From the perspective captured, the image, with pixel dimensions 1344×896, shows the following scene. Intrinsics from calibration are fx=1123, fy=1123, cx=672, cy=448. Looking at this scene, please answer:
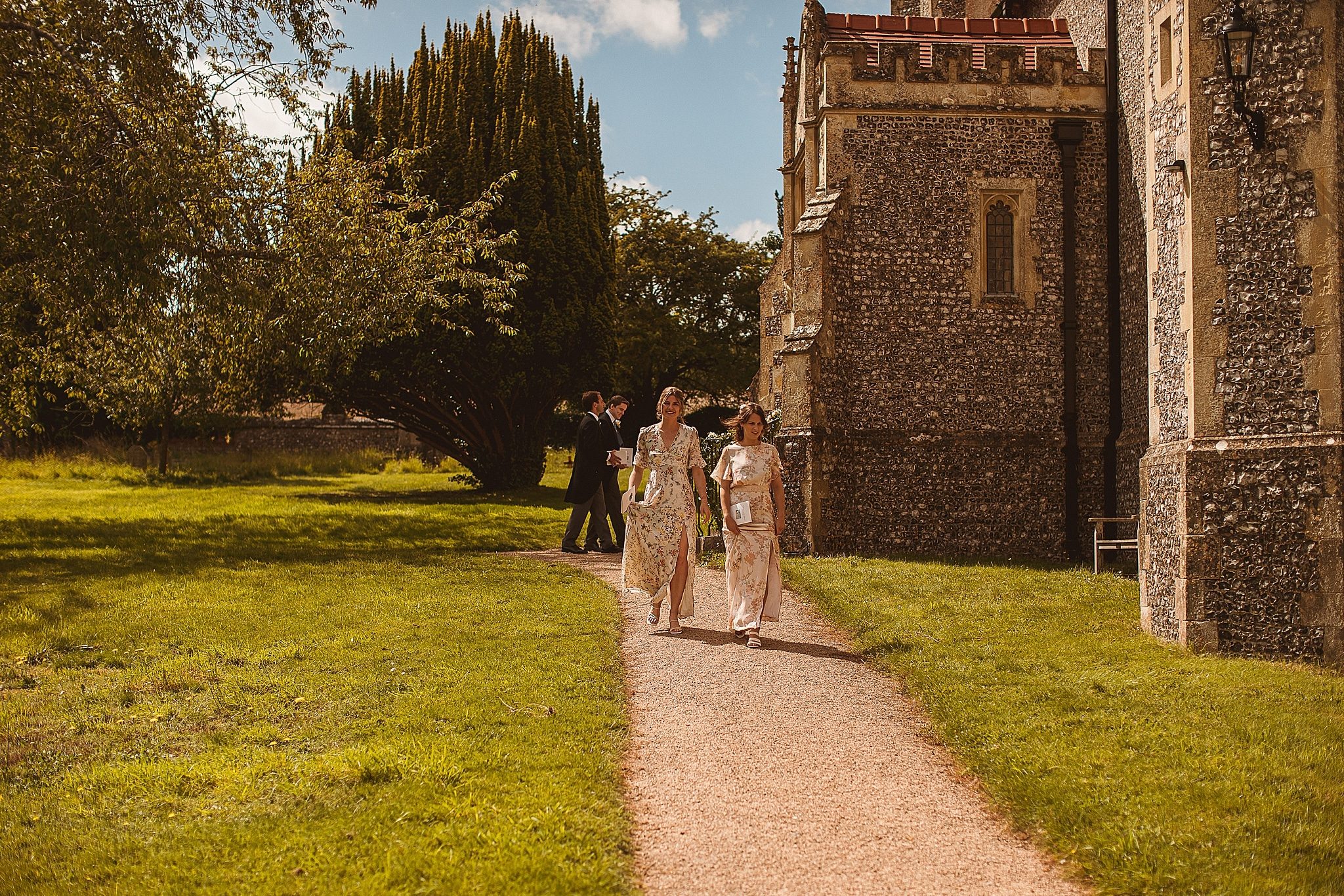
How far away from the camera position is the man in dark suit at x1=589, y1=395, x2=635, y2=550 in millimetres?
13242

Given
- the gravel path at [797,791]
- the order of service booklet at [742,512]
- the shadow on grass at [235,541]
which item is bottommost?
the gravel path at [797,791]

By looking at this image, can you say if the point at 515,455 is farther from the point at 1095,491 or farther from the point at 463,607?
the point at 463,607

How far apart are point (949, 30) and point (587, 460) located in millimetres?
9127

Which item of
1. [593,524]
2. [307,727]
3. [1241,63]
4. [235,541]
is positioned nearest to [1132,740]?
[307,727]

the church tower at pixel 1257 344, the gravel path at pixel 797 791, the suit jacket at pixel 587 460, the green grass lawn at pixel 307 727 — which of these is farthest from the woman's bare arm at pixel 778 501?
the suit jacket at pixel 587 460

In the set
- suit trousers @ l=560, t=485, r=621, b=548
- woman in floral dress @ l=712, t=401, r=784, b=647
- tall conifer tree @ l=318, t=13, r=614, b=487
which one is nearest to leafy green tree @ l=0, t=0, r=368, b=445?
suit trousers @ l=560, t=485, r=621, b=548

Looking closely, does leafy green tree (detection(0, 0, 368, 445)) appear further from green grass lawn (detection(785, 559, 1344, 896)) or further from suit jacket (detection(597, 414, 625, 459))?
green grass lawn (detection(785, 559, 1344, 896))

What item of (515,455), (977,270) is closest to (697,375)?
(515,455)

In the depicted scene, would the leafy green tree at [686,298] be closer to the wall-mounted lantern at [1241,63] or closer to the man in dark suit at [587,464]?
the man in dark suit at [587,464]

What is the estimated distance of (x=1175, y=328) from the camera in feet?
28.5

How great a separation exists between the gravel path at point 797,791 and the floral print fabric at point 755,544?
1.88 feet

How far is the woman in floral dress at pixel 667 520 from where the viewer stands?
8.55m

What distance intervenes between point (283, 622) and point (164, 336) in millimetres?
7495

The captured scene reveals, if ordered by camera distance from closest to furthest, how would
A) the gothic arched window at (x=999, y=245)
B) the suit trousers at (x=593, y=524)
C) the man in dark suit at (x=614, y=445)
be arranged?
the man in dark suit at (x=614, y=445) < the suit trousers at (x=593, y=524) < the gothic arched window at (x=999, y=245)
